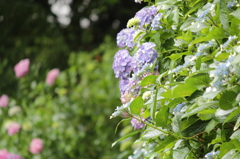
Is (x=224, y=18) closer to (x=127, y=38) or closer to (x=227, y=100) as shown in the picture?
(x=227, y=100)

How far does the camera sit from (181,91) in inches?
54.6

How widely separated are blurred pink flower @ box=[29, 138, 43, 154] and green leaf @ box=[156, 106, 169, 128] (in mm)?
2783

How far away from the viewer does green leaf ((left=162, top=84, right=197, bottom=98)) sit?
137cm

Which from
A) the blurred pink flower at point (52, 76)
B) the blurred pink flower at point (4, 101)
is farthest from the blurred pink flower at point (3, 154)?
the blurred pink flower at point (52, 76)

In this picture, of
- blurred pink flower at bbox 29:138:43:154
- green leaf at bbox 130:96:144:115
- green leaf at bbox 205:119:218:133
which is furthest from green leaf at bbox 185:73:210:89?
blurred pink flower at bbox 29:138:43:154

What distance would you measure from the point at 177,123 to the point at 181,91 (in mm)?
144

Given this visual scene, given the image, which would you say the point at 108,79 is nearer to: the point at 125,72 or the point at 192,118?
the point at 125,72

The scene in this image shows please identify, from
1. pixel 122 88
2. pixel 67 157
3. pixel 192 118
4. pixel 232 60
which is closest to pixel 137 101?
pixel 192 118

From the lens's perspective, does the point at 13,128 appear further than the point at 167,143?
Yes

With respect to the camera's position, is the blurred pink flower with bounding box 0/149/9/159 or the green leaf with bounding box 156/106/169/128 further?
the blurred pink flower with bounding box 0/149/9/159

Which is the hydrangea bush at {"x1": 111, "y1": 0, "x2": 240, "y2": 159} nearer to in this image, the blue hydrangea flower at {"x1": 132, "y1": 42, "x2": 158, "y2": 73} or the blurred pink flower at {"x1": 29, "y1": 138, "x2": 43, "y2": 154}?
the blue hydrangea flower at {"x1": 132, "y1": 42, "x2": 158, "y2": 73}

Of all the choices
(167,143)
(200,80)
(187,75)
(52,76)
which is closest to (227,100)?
(200,80)

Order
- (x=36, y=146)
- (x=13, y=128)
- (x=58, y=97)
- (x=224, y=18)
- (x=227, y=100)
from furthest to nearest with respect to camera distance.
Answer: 1. (x=58, y=97)
2. (x=13, y=128)
3. (x=36, y=146)
4. (x=224, y=18)
5. (x=227, y=100)

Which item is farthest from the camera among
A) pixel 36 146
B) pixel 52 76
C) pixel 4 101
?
pixel 4 101
